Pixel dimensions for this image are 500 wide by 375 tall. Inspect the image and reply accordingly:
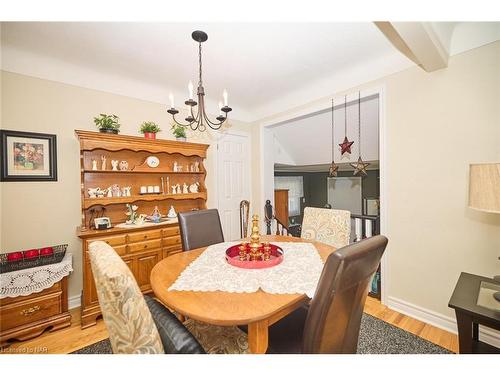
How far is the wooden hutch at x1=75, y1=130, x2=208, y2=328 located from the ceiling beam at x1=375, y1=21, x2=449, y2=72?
2.30 m

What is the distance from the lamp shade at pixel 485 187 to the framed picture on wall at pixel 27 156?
3431mm

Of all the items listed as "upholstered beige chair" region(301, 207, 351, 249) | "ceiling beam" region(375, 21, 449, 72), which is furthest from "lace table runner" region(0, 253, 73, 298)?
"ceiling beam" region(375, 21, 449, 72)

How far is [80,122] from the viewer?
93.8 inches

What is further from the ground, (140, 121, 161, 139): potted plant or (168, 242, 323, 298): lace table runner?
(140, 121, 161, 139): potted plant

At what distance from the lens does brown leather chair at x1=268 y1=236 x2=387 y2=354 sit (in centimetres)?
78

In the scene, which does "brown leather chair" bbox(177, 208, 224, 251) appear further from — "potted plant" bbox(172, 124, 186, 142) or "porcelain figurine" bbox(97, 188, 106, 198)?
"potted plant" bbox(172, 124, 186, 142)

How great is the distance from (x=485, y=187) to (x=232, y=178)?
2898mm

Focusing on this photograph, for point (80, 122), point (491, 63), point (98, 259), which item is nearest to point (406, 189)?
point (491, 63)

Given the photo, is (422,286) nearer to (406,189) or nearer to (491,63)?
(406,189)

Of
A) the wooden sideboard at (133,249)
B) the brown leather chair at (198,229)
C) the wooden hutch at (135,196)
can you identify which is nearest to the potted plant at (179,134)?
the wooden hutch at (135,196)

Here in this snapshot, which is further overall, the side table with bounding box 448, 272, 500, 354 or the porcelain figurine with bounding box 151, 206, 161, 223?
the porcelain figurine with bounding box 151, 206, 161, 223

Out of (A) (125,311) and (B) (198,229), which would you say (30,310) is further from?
(A) (125,311)

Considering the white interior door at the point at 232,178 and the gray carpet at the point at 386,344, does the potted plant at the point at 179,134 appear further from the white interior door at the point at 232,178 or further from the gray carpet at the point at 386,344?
the gray carpet at the point at 386,344

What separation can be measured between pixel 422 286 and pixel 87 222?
11.2ft
